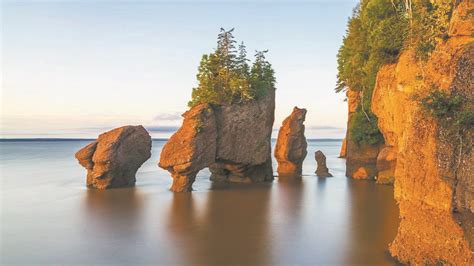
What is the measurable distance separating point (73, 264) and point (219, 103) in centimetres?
2322

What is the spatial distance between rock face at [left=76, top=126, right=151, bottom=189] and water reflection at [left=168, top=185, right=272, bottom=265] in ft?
20.8

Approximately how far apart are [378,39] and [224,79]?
1461 centimetres

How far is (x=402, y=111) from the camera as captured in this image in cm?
2909

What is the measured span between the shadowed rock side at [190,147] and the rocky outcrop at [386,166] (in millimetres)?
16780

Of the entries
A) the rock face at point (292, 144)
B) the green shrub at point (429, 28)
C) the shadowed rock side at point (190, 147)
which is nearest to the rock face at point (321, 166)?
the rock face at point (292, 144)

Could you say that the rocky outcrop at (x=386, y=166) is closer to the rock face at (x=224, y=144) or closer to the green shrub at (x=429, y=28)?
the rock face at (x=224, y=144)

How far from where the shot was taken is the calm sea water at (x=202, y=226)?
1858cm

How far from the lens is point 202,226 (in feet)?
78.8

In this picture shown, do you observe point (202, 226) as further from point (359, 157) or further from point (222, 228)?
point (359, 157)

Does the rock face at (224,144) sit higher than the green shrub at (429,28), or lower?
lower

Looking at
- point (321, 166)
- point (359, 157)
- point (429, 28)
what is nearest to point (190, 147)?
point (429, 28)

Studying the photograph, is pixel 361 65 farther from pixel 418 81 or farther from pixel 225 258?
pixel 225 258

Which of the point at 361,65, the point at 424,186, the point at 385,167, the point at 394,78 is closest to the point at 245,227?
the point at 424,186

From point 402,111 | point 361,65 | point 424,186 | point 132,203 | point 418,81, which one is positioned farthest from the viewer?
point 361,65
